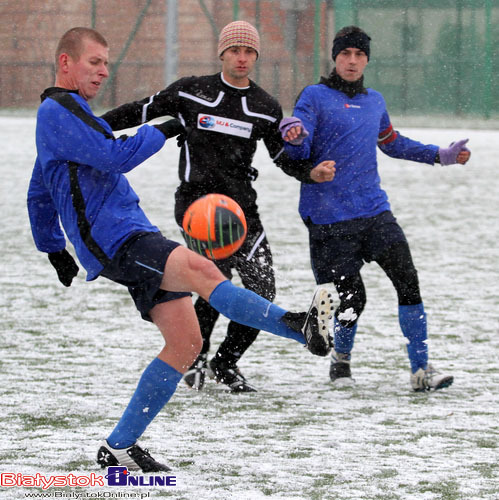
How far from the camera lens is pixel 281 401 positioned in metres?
→ 5.81

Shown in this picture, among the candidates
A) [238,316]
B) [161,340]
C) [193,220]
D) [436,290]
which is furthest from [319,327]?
[436,290]

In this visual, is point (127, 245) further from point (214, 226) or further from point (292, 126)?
point (292, 126)

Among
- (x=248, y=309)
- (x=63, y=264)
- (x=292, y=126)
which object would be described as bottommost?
(x=248, y=309)

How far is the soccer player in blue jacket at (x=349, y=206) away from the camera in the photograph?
6145 millimetres

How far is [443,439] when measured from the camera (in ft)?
16.3

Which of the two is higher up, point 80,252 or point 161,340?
point 80,252

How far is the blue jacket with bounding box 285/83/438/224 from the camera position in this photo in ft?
20.4

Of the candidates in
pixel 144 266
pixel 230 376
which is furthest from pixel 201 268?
pixel 230 376

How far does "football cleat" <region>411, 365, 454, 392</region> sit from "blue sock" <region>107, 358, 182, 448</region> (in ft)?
6.81

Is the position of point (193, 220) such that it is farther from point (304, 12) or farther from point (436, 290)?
point (304, 12)

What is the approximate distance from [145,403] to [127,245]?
0.65m

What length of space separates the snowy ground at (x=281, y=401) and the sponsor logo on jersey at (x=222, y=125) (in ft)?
4.81

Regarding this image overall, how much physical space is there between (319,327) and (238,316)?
1.07ft

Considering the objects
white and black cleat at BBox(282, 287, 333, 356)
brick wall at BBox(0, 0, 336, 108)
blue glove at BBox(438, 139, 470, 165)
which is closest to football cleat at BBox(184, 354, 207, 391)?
blue glove at BBox(438, 139, 470, 165)
